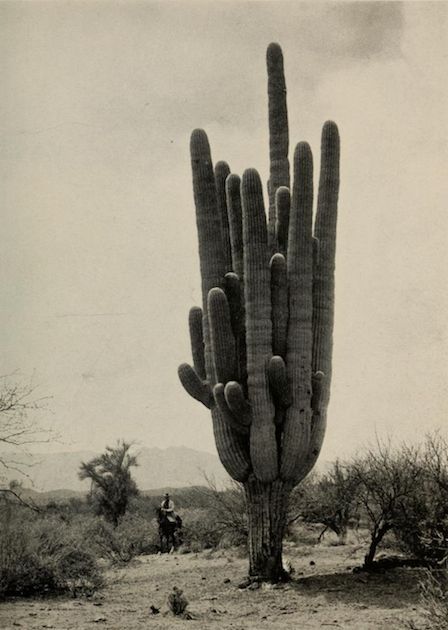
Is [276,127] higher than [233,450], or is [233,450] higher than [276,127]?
[276,127]

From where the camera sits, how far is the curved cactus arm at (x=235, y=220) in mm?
12016

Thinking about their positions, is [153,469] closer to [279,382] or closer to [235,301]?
[235,301]

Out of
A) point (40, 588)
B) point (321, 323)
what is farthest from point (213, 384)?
point (40, 588)

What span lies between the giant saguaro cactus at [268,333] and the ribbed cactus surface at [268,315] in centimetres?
2

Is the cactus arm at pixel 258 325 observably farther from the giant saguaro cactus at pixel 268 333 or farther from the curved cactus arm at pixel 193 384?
the curved cactus arm at pixel 193 384

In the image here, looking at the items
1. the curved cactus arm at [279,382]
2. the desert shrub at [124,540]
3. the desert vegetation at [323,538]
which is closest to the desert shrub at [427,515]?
the desert vegetation at [323,538]

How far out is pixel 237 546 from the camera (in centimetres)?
1720

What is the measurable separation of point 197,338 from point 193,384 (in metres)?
1.19

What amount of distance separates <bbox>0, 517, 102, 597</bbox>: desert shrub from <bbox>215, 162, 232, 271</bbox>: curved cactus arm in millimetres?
5346

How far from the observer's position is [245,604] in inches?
386

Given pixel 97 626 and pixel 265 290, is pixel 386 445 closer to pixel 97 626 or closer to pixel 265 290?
pixel 265 290

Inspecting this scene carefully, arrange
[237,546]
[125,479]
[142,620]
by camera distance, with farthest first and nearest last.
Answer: [125,479]
[237,546]
[142,620]

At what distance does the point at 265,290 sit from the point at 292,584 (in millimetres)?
4488

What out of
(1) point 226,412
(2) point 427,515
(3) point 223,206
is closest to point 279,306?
(1) point 226,412
